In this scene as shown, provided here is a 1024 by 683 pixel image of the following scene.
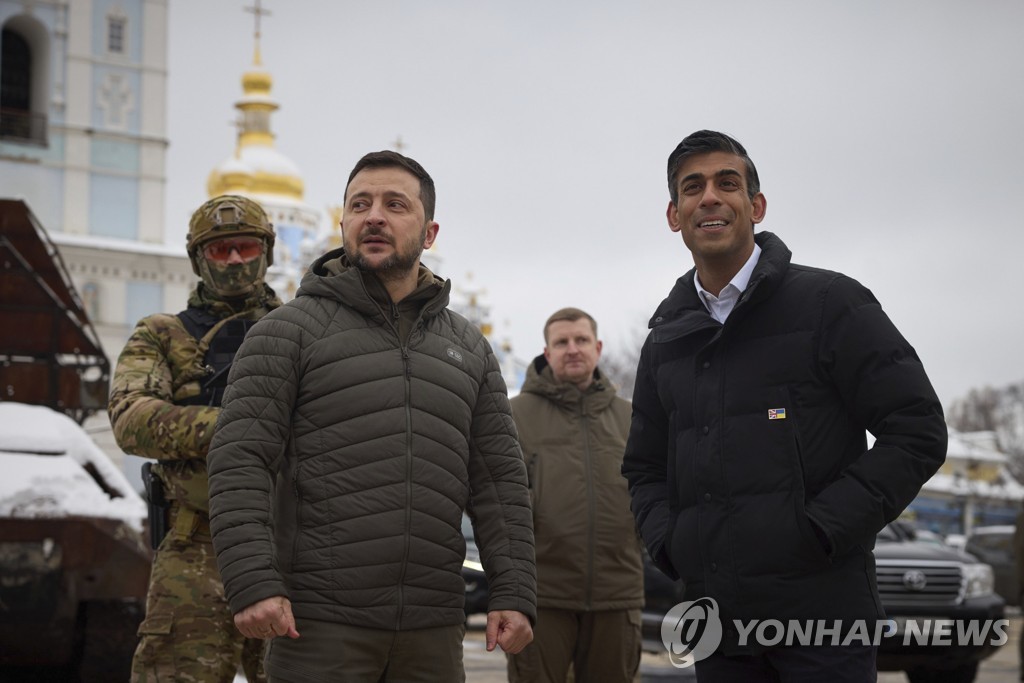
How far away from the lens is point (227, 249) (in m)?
5.19

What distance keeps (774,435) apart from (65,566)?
3.94 m

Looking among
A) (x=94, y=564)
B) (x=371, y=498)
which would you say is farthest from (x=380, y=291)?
(x=94, y=564)

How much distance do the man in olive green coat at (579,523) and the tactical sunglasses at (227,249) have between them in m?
1.73

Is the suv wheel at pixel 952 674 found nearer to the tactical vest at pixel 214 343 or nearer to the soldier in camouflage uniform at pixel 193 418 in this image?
the soldier in camouflage uniform at pixel 193 418

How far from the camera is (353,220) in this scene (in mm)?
3924

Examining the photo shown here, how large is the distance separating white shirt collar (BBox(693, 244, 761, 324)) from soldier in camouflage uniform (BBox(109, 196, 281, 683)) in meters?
1.74

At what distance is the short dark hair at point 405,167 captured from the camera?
3949 mm

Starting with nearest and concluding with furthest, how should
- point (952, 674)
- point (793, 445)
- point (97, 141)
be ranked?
point (793, 445), point (952, 674), point (97, 141)

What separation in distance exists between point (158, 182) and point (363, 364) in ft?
112

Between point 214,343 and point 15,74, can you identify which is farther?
point 15,74

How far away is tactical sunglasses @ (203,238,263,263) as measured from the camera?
5.18 m

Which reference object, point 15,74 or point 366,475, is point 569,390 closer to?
point 366,475

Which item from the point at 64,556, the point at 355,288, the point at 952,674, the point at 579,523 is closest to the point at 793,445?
the point at 355,288

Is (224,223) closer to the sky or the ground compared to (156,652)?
closer to the sky
